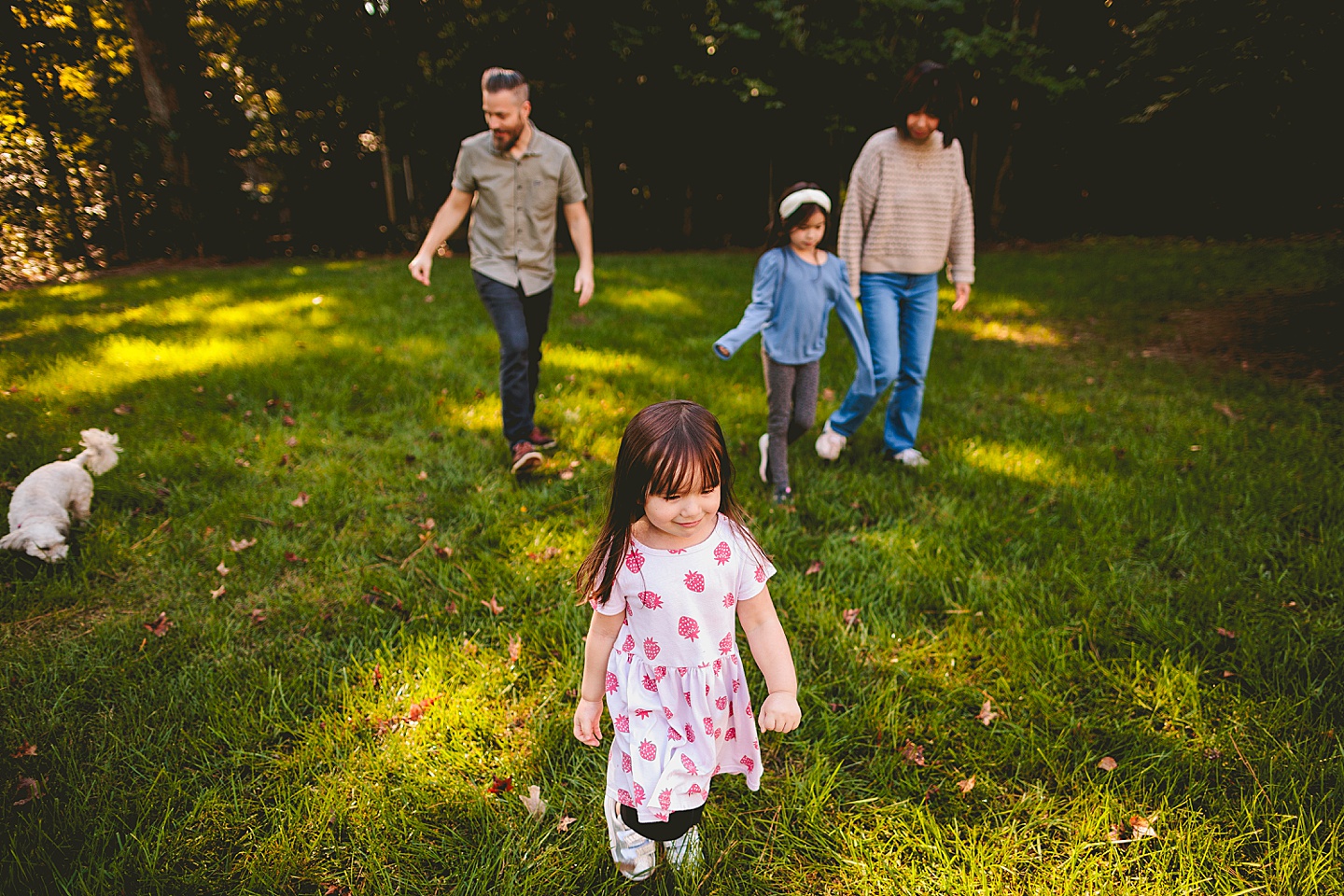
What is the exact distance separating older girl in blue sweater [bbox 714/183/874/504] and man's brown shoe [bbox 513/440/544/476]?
1420 millimetres

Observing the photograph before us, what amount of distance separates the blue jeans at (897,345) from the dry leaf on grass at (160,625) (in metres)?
3.73

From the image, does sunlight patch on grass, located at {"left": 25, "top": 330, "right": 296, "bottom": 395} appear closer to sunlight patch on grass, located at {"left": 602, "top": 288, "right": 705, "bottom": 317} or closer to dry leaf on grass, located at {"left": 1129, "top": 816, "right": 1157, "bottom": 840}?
sunlight patch on grass, located at {"left": 602, "top": 288, "right": 705, "bottom": 317}

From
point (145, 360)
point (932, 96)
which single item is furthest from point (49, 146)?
point (932, 96)

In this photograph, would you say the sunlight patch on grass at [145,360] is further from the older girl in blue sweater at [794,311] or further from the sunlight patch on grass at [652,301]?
the older girl in blue sweater at [794,311]

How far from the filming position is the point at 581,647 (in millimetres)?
2879

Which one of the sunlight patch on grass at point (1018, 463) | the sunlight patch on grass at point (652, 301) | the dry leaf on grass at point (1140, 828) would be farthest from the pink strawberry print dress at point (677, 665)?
the sunlight patch on grass at point (652, 301)

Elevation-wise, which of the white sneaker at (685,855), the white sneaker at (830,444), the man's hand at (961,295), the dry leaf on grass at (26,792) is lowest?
the white sneaker at (685,855)

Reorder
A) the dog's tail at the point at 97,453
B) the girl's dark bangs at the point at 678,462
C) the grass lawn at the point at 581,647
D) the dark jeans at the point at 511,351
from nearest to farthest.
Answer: the girl's dark bangs at the point at 678,462
the grass lawn at the point at 581,647
the dog's tail at the point at 97,453
the dark jeans at the point at 511,351

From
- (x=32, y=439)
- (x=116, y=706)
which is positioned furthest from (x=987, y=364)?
(x=32, y=439)

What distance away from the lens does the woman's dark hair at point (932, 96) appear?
3771 millimetres

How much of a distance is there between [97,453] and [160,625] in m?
1.76

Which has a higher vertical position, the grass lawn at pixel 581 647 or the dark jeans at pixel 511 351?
the dark jeans at pixel 511 351

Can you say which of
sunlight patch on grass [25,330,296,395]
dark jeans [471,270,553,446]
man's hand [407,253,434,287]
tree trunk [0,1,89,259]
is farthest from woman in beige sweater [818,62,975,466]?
tree trunk [0,1,89,259]

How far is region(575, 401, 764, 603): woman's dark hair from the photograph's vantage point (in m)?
1.50
